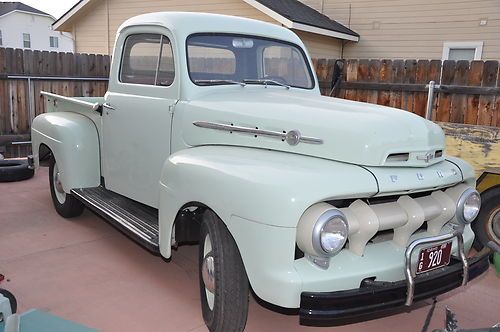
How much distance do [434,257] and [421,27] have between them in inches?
391

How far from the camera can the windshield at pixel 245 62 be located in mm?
3500

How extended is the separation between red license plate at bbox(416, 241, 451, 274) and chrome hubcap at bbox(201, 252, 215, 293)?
43.8 inches

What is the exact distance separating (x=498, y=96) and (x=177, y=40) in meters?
5.03

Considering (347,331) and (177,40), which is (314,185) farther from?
(177,40)

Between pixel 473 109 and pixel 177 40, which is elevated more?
pixel 177 40

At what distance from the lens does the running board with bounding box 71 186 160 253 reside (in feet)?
10.6

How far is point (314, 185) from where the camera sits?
2238mm

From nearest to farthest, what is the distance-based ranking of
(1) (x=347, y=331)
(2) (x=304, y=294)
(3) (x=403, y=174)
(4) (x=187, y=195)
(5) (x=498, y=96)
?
(2) (x=304, y=294)
(3) (x=403, y=174)
(4) (x=187, y=195)
(1) (x=347, y=331)
(5) (x=498, y=96)

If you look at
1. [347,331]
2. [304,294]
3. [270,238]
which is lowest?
[347,331]

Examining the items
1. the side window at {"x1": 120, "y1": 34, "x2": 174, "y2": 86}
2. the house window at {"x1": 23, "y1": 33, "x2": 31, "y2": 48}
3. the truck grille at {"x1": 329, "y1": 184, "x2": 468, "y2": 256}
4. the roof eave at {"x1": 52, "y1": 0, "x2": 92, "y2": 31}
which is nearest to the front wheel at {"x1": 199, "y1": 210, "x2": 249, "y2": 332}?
the truck grille at {"x1": 329, "y1": 184, "x2": 468, "y2": 256}

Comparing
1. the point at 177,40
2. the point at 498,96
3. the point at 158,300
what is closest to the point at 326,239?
the point at 158,300

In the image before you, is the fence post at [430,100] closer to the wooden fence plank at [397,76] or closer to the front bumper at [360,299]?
the wooden fence plank at [397,76]

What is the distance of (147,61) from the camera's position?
149 inches

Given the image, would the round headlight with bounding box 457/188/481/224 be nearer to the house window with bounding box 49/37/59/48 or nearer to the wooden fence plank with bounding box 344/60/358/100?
the wooden fence plank with bounding box 344/60/358/100
